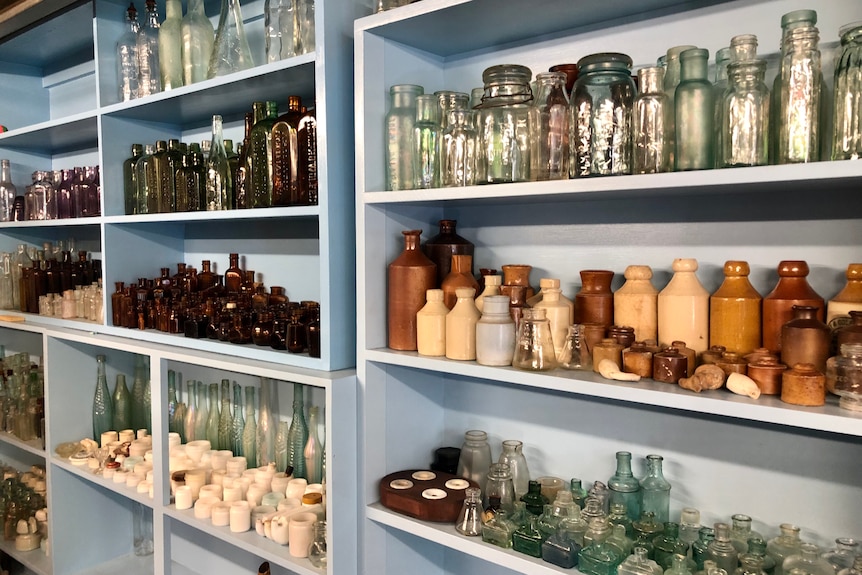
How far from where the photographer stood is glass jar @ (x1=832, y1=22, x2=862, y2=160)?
0.85m

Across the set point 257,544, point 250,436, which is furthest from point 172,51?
point 257,544

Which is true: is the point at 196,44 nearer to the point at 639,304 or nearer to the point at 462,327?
the point at 462,327

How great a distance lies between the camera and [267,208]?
58.4 inches

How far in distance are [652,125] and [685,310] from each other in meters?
0.30

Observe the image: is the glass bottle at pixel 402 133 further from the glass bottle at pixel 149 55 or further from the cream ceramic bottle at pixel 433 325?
the glass bottle at pixel 149 55

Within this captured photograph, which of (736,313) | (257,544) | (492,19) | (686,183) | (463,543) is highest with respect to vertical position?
(492,19)

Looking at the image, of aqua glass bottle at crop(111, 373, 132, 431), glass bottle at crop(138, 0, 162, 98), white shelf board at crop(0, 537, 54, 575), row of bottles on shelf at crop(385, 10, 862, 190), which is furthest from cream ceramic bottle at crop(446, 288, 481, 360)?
white shelf board at crop(0, 537, 54, 575)

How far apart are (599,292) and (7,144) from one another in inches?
92.2

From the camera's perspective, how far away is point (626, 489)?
117cm

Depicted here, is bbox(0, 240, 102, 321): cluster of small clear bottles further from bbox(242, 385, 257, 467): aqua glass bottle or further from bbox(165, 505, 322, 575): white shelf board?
bbox(165, 505, 322, 575): white shelf board

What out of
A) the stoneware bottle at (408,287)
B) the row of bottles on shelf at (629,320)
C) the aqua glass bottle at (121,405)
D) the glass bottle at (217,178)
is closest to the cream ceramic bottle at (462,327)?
the row of bottles on shelf at (629,320)

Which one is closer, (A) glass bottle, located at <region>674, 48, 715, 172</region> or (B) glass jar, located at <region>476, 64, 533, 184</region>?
(A) glass bottle, located at <region>674, 48, 715, 172</region>

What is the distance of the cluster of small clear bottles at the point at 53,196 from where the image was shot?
2.14m

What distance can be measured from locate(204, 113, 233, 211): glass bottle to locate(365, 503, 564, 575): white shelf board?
2.94 feet
